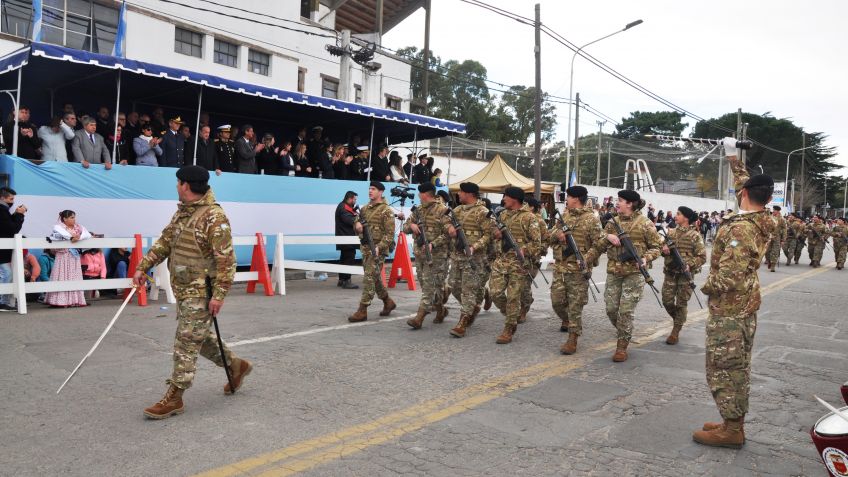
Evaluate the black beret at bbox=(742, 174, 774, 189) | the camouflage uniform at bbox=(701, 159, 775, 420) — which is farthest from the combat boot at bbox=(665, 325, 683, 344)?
the black beret at bbox=(742, 174, 774, 189)

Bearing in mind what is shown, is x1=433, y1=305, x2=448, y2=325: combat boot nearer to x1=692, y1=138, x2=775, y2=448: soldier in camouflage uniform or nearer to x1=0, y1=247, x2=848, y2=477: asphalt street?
x1=0, y1=247, x2=848, y2=477: asphalt street

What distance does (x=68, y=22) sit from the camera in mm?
18562

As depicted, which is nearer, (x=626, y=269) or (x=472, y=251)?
(x=626, y=269)

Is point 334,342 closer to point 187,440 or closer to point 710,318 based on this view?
point 187,440

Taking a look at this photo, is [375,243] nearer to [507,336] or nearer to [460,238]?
[460,238]

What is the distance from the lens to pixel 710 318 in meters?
4.41

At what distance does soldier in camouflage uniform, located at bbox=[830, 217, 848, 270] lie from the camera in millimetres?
20062

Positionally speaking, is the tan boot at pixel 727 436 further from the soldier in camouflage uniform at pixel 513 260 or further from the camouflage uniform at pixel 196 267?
the camouflage uniform at pixel 196 267

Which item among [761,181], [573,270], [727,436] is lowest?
[727,436]

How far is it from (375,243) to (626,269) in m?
3.25

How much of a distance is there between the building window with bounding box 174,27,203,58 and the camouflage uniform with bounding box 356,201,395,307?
54.9 ft

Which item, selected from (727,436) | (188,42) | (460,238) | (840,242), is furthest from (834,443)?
(188,42)

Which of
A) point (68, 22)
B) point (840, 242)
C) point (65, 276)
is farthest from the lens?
point (840, 242)

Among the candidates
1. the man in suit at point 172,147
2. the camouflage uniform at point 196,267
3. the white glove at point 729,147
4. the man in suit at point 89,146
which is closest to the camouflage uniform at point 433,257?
the camouflage uniform at point 196,267
